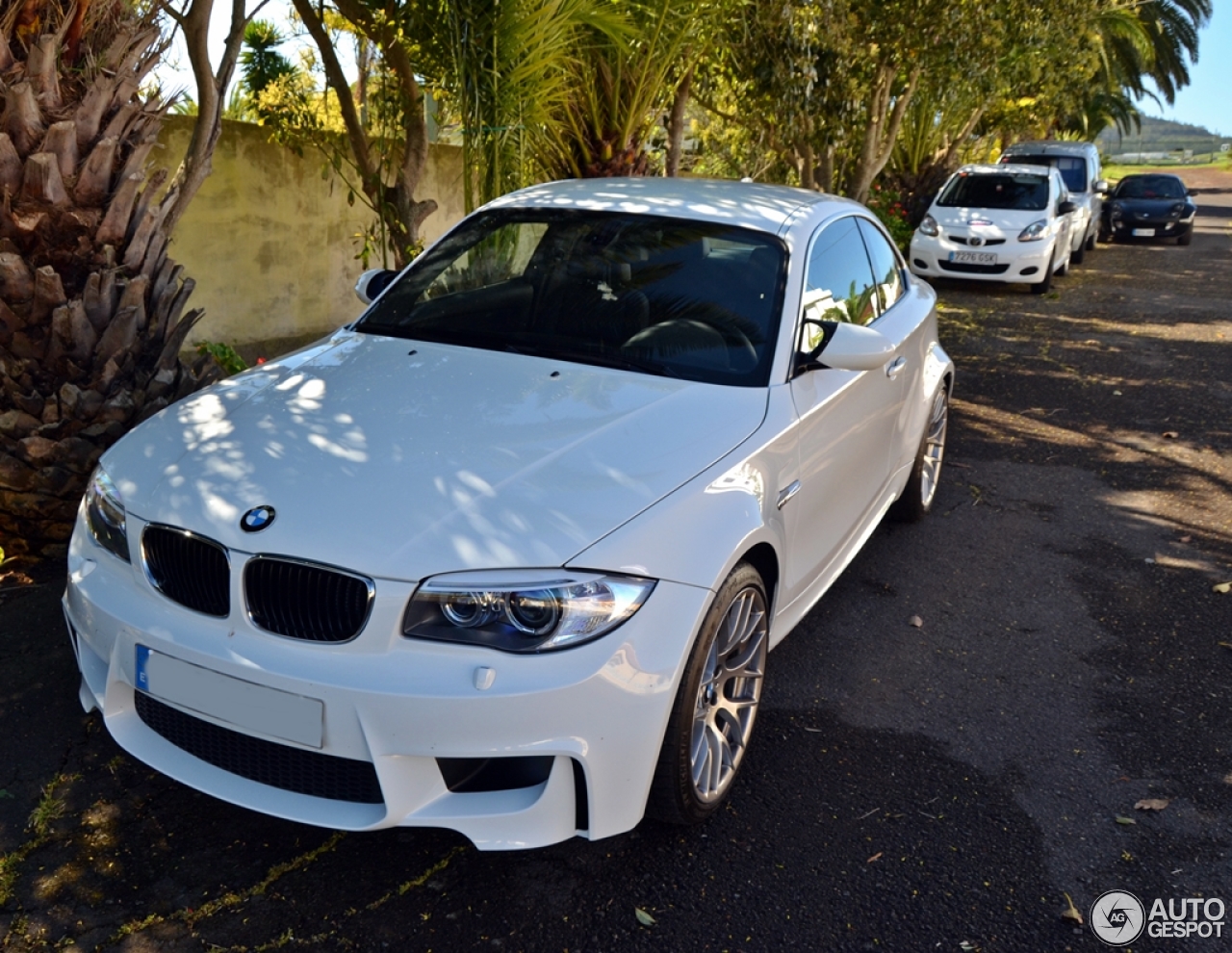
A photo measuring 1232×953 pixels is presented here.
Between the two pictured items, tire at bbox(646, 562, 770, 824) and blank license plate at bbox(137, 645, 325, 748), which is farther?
tire at bbox(646, 562, 770, 824)

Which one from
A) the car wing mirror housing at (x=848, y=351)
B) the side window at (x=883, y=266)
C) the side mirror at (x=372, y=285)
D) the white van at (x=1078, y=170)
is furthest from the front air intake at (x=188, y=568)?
the white van at (x=1078, y=170)

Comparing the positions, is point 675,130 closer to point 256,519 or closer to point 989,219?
point 989,219

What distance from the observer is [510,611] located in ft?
8.68

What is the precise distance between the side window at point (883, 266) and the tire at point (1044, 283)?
949 centimetres

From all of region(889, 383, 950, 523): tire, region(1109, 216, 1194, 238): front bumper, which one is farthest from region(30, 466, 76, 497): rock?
region(1109, 216, 1194, 238): front bumper

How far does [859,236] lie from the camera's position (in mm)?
4965

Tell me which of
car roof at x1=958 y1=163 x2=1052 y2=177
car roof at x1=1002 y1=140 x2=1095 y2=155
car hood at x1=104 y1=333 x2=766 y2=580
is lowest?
car hood at x1=104 y1=333 x2=766 y2=580

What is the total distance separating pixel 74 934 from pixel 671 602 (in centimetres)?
165

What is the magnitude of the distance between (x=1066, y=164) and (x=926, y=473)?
48.5 feet

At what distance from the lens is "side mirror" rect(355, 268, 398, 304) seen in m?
4.57

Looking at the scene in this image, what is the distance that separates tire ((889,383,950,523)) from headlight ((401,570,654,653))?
3206 millimetres

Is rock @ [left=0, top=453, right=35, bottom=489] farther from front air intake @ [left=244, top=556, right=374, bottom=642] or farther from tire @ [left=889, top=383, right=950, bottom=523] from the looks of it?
tire @ [left=889, top=383, right=950, bottom=523]

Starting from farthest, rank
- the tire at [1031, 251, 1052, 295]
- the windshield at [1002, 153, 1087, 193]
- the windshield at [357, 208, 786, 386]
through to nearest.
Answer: the windshield at [1002, 153, 1087, 193] < the tire at [1031, 251, 1052, 295] < the windshield at [357, 208, 786, 386]

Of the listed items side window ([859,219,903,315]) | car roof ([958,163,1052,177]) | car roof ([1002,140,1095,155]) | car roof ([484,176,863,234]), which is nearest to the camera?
car roof ([484,176,863,234])
